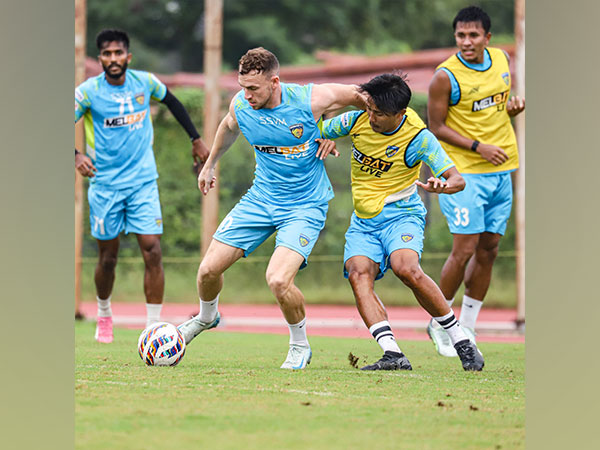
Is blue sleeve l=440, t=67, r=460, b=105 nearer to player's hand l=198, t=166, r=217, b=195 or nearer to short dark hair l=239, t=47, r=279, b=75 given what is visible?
short dark hair l=239, t=47, r=279, b=75

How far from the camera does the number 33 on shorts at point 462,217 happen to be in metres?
7.65

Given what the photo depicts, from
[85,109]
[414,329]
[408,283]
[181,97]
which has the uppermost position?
[181,97]

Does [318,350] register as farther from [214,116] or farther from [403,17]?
[403,17]

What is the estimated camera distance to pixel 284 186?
658cm

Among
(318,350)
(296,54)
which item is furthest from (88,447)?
(296,54)

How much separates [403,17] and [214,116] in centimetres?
1493

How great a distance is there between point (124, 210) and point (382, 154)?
2.83m

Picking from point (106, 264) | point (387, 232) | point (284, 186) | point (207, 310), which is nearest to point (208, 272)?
point (207, 310)

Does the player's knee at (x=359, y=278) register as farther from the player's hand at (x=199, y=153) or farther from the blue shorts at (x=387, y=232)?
the player's hand at (x=199, y=153)

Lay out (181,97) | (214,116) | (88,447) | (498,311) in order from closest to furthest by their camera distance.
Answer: (88,447) → (214,116) → (498,311) → (181,97)

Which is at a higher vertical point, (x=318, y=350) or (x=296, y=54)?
(x=296, y=54)

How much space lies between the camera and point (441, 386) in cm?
575

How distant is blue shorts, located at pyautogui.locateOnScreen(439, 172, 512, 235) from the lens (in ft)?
25.1

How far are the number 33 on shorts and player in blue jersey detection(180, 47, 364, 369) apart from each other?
4.89ft
